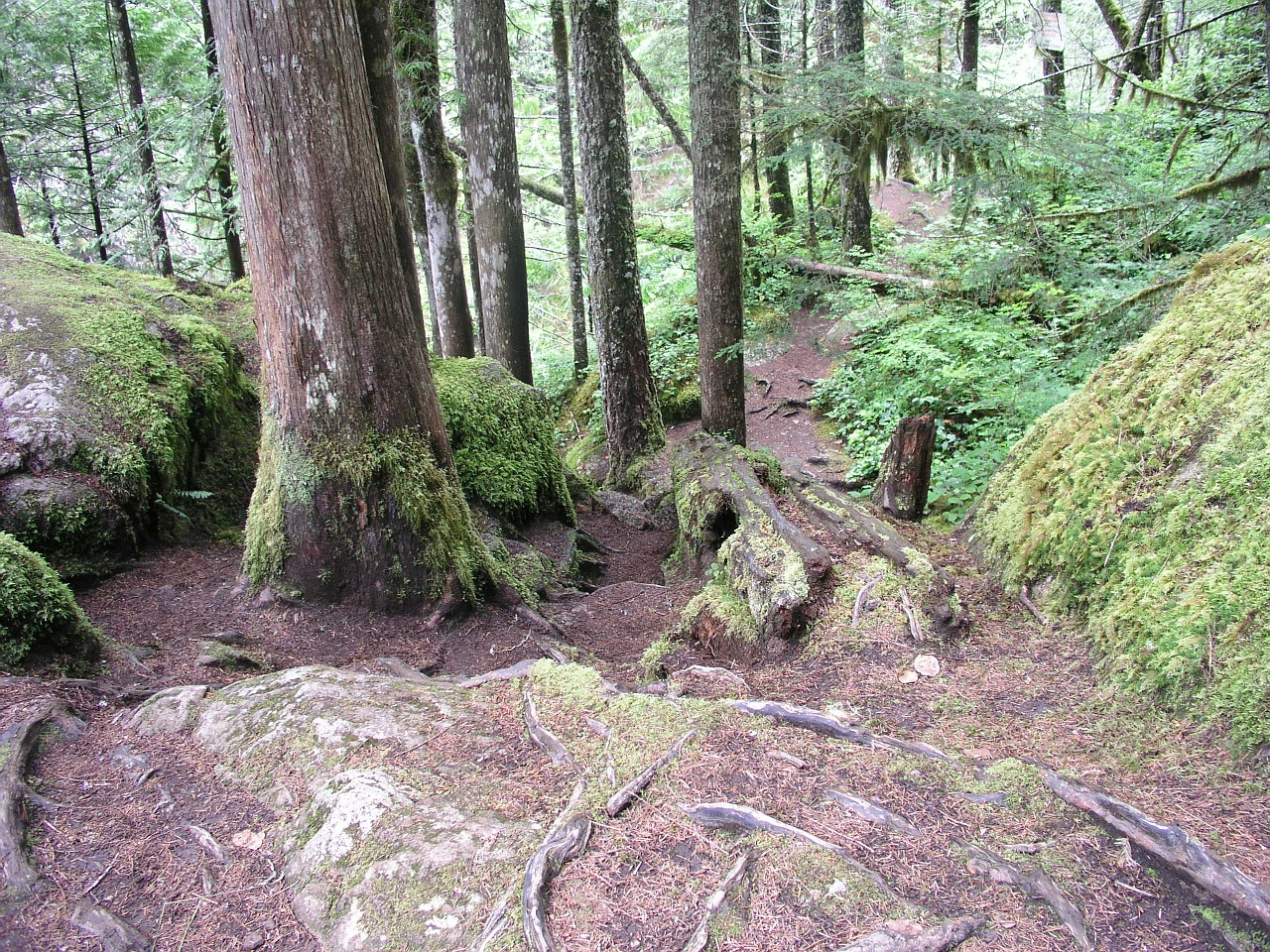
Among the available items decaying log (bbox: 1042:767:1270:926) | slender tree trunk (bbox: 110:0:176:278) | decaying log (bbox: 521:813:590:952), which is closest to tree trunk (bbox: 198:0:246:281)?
slender tree trunk (bbox: 110:0:176:278)

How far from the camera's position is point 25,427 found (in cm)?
507

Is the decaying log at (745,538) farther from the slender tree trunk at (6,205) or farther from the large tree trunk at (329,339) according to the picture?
the slender tree trunk at (6,205)

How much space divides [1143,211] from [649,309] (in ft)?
34.6

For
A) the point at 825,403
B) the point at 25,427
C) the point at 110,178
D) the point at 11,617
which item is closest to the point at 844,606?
the point at 11,617

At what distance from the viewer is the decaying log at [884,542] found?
370cm

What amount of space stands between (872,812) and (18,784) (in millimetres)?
2964

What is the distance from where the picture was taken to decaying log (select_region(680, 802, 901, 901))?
6.95ft

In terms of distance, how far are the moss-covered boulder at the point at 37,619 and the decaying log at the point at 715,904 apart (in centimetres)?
346

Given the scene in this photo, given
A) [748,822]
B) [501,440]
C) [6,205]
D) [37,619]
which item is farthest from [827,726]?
[6,205]

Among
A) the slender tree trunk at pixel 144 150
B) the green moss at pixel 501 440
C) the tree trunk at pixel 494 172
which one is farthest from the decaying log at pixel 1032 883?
the slender tree trunk at pixel 144 150

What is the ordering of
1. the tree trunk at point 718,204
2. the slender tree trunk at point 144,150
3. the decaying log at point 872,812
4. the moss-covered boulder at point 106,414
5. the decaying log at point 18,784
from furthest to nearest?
the slender tree trunk at point 144,150
the tree trunk at point 718,204
the moss-covered boulder at point 106,414
the decaying log at point 872,812
the decaying log at point 18,784

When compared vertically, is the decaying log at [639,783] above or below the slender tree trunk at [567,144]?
below

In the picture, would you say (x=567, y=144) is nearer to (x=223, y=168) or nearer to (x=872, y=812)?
(x=223, y=168)

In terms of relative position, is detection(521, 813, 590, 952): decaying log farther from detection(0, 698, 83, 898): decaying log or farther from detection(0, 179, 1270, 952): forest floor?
detection(0, 698, 83, 898): decaying log
